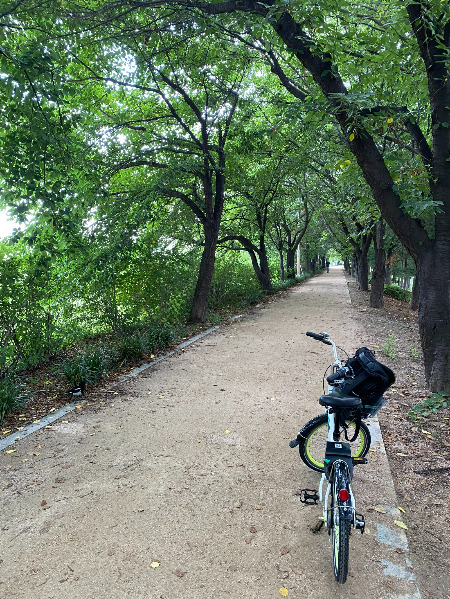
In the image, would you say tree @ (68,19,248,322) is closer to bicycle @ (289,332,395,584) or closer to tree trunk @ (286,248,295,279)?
bicycle @ (289,332,395,584)

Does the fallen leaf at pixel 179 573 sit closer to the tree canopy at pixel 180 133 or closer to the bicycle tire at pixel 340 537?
the bicycle tire at pixel 340 537

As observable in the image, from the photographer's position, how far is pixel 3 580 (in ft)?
8.44

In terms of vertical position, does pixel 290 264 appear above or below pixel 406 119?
below

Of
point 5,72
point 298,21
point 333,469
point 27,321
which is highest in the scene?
point 298,21

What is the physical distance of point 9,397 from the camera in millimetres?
5172

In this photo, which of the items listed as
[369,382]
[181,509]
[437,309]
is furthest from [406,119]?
[181,509]

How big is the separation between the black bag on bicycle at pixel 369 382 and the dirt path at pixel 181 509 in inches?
38.3

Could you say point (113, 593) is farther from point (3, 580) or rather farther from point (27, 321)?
point (27, 321)

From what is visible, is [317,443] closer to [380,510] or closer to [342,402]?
[380,510]

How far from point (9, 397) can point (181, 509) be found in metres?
3.03

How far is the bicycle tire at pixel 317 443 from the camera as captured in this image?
3.57 m

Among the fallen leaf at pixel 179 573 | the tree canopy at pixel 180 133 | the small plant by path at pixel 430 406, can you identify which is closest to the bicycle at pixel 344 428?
the fallen leaf at pixel 179 573

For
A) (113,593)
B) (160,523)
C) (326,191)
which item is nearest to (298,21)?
(160,523)

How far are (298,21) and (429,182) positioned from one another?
255 cm
